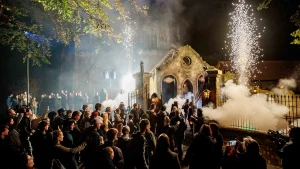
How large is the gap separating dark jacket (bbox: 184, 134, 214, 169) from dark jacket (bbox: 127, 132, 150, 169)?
3.06 feet

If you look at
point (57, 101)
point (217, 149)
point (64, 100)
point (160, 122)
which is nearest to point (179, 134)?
point (160, 122)

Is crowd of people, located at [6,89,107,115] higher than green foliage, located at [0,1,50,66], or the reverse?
green foliage, located at [0,1,50,66]

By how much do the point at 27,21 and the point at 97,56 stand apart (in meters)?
19.8

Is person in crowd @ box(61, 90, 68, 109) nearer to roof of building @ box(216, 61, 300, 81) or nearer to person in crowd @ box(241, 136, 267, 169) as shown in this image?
person in crowd @ box(241, 136, 267, 169)

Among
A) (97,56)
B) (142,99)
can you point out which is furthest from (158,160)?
(97,56)

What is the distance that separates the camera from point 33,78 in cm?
2478

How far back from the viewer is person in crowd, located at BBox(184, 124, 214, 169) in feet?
15.4

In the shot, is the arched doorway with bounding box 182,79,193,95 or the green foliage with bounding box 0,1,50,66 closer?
the green foliage with bounding box 0,1,50,66

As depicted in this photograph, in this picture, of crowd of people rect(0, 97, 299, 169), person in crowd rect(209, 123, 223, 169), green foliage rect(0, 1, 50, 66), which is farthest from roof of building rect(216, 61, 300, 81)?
crowd of people rect(0, 97, 299, 169)

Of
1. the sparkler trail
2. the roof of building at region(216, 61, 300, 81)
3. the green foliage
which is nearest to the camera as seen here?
the green foliage

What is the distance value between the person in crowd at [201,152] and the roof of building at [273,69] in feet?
111

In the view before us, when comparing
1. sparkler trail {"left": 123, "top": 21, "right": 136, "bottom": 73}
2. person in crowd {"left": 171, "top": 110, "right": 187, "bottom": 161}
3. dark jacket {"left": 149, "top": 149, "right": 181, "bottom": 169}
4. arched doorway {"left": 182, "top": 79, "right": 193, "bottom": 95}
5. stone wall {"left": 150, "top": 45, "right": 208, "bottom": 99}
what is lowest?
person in crowd {"left": 171, "top": 110, "right": 187, "bottom": 161}

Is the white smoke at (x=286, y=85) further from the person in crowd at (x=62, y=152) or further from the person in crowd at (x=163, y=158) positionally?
the person in crowd at (x=62, y=152)

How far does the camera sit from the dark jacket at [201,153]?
4703mm
